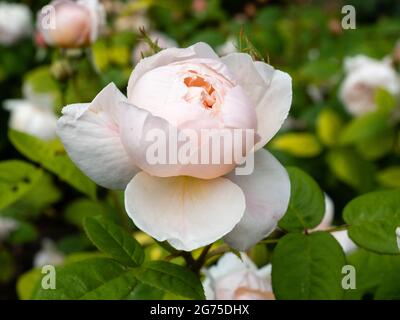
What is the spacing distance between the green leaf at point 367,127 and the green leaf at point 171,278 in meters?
0.96

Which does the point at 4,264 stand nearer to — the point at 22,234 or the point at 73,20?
the point at 22,234

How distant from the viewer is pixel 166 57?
52 centimetres

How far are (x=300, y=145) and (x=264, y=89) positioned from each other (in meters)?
1.00

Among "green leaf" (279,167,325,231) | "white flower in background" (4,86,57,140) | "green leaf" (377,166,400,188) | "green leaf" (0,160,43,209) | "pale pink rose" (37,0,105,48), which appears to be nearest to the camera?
"green leaf" (279,167,325,231)

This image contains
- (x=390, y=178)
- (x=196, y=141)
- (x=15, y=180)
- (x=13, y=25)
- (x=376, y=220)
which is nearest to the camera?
(x=196, y=141)

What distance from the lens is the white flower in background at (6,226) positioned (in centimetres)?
143

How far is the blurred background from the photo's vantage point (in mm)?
1410

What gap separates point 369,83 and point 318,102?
0.67 feet

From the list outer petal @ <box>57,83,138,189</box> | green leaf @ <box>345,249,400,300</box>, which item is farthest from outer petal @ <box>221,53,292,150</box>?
green leaf @ <box>345,249,400,300</box>

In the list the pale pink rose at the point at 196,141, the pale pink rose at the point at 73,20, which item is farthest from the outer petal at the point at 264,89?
the pale pink rose at the point at 73,20

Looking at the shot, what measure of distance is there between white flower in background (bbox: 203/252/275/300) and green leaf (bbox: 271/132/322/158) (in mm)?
809

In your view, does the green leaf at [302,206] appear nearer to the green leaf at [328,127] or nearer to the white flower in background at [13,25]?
the green leaf at [328,127]

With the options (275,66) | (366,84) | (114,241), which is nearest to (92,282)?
(114,241)

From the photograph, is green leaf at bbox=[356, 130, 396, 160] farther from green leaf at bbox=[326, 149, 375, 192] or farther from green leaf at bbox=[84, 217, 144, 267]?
green leaf at bbox=[84, 217, 144, 267]
